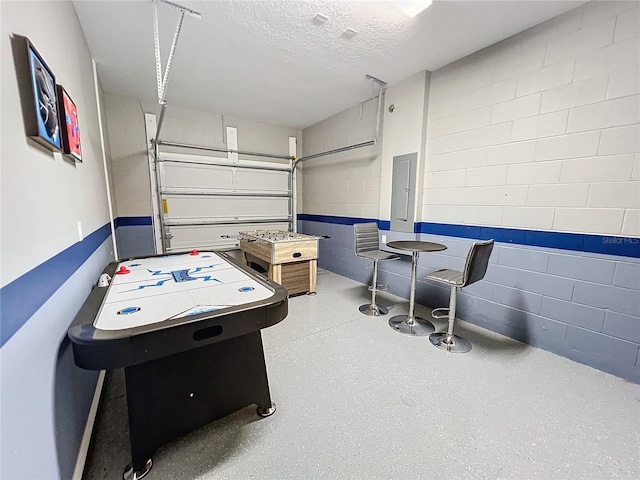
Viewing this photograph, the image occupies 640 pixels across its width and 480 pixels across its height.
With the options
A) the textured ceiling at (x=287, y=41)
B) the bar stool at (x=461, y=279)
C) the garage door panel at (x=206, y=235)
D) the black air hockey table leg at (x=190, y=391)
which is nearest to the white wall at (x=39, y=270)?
the black air hockey table leg at (x=190, y=391)

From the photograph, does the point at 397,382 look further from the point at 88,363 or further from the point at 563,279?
the point at 88,363

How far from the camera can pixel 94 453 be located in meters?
1.32

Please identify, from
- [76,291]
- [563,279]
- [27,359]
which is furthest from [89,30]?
[563,279]

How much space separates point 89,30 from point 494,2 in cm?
328

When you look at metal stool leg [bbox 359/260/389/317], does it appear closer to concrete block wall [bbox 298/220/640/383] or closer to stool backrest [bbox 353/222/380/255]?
stool backrest [bbox 353/222/380/255]

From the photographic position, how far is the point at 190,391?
1374mm

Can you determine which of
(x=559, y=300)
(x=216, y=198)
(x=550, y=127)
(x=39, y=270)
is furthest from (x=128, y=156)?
(x=559, y=300)

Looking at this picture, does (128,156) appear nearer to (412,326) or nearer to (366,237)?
(366,237)

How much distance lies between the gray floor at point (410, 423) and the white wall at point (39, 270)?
1.61 feet

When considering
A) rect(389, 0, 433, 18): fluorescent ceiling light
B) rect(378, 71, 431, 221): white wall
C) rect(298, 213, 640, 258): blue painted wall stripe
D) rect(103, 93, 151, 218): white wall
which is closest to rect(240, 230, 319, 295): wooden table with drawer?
rect(378, 71, 431, 221): white wall

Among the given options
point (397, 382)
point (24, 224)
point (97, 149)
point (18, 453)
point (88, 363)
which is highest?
point (97, 149)

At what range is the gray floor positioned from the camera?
1.27 m

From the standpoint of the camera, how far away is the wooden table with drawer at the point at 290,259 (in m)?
3.25

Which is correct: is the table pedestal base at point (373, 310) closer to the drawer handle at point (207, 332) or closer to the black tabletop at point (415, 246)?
the black tabletop at point (415, 246)
